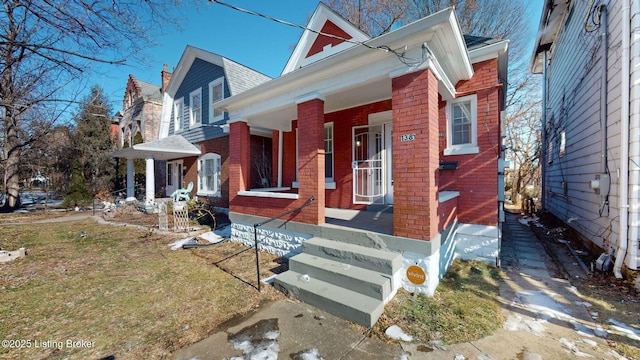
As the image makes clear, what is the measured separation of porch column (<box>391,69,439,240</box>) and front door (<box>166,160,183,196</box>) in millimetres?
12515

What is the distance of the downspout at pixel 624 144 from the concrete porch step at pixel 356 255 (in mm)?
3710

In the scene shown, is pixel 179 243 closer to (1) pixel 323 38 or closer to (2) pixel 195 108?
(1) pixel 323 38

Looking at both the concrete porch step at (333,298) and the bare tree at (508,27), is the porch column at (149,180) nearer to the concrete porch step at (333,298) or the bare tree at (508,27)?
the concrete porch step at (333,298)

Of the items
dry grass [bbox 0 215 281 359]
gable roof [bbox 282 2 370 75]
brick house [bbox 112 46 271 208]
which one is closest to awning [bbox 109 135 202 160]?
brick house [bbox 112 46 271 208]

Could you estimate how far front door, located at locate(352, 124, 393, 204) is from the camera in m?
6.23

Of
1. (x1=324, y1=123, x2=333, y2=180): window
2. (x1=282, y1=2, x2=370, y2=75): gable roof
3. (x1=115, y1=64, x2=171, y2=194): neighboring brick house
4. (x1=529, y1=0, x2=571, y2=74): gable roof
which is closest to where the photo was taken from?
(x1=324, y1=123, x2=333, y2=180): window

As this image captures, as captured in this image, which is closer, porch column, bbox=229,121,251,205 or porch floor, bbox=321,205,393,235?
porch floor, bbox=321,205,393,235

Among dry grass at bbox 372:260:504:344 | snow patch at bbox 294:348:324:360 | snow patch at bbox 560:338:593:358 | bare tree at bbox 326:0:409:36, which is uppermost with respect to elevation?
bare tree at bbox 326:0:409:36

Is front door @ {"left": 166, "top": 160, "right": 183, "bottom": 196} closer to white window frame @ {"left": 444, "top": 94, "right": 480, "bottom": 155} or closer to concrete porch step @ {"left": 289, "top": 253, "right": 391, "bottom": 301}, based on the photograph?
concrete porch step @ {"left": 289, "top": 253, "right": 391, "bottom": 301}

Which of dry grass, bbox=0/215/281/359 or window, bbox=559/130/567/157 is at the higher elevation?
window, bbox=559/130/567/157

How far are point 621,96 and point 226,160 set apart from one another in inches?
426

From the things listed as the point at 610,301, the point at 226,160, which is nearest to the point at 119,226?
the point at 226,160

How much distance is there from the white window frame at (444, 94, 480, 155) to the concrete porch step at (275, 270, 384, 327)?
12.3ft

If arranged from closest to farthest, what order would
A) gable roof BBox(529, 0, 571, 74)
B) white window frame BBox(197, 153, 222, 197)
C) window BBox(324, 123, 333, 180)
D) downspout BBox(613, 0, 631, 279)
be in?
downspout BBox(613, 0, 631, 279), window BBox(324, 123, 333, 180), gable roof BBox(529, 0, 571, 74), white window frame BBox(197, 153, 222, 197)
